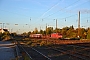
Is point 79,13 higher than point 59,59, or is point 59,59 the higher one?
point 79,13

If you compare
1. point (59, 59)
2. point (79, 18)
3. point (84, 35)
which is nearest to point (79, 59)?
point (59, 59)

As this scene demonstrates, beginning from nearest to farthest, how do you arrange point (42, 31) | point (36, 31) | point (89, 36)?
1. point (89, 36)
2. point (42, 31)
3. point (36, 31)

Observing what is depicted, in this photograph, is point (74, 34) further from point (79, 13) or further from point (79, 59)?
point (79, 59)

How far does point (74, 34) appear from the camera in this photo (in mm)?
89562

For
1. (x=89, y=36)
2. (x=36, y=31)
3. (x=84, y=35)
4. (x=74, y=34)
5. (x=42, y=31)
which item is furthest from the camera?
(x=36, y=31)

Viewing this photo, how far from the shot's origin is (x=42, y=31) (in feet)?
498

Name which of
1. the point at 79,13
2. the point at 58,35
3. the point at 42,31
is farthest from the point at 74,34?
the point at 42,31

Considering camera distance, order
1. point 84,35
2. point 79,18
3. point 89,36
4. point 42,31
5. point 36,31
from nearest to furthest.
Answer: point 79,18, point 89,36, point 84,35, point 42,31, point 36,31

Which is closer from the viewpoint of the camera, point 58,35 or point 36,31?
point 58,35

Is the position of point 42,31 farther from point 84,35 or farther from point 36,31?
point 84,35

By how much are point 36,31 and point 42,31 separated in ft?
65.5

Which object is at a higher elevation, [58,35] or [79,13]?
[79,13]

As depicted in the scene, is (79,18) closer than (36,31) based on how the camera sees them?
Yes

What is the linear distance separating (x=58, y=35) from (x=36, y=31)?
80436 mm
